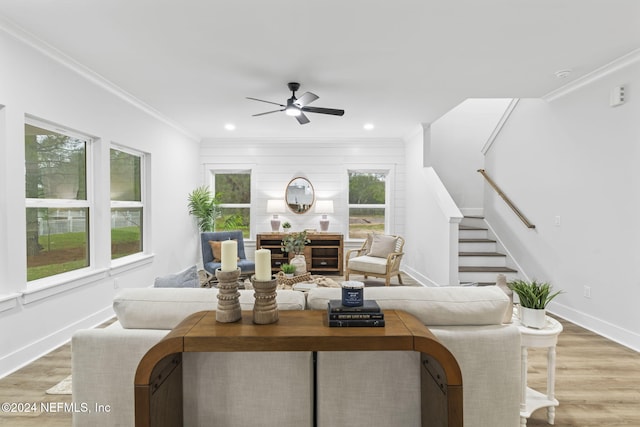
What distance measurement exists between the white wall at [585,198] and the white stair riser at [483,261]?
0.23 m

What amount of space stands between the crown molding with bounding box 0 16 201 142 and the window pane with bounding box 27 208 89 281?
135cm

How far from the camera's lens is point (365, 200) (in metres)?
6.91

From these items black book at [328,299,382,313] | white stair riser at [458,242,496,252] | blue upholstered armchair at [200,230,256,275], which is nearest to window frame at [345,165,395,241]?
white stair riser at [458,242,496,252]

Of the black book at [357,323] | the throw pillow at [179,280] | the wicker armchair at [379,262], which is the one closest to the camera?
the black book at [357,323]

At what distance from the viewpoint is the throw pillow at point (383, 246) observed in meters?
5.39

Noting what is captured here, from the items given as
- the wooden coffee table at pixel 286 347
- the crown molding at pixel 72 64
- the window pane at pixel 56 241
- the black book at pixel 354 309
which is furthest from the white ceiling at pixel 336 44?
the wooden coffee table at pixel 286 347

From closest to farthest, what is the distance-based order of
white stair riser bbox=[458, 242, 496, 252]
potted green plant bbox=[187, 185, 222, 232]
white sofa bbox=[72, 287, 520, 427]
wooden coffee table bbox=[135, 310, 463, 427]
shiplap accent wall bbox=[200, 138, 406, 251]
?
wooden coffee table bbox=[135, 310, 463, 427] → white sofa bbox=[72, 287, 520, 427] → white stair riser bbox=[458, 242, 496, 252] → potted green plant bbox=[187, 185, 222, 232] → shiplap accent wall bbox=[200, 138, 406, 251]

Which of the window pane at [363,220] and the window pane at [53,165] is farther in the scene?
the window pane at [363,220]

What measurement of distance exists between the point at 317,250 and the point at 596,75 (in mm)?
4558

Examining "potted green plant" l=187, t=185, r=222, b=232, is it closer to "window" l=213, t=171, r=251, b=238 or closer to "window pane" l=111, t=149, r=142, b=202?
"window" l=213, t=171, r=251, b=238

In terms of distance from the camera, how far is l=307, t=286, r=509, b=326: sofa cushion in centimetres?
161

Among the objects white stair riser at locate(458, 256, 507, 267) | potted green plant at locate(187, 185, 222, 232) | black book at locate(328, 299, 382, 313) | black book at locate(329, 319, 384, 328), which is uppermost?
potted green plant at locate(187, 185, 222, 232)

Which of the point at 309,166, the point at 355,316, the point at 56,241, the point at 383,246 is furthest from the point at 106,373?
the point at 309,166

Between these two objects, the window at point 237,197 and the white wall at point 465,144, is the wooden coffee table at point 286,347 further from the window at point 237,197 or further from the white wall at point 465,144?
the window at point 237,197
